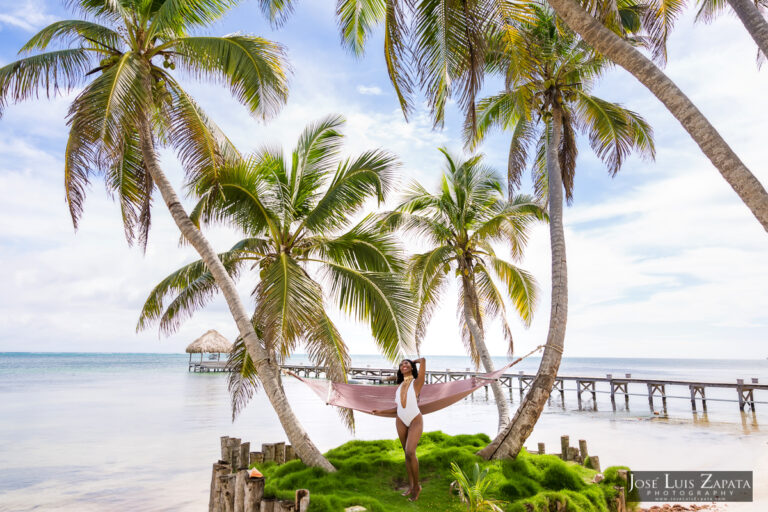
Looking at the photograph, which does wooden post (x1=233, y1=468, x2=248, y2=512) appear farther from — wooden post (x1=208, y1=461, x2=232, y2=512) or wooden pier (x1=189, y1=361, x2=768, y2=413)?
wooden pier (x1=189, y1=361, x2=768, y2=413)

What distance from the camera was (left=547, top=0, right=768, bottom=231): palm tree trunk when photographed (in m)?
2.86

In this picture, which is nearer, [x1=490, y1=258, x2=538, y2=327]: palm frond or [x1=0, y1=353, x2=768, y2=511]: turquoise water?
[x1=0, y1=353, x2=768, y2=511]: turquoise water

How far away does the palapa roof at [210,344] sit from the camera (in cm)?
2808

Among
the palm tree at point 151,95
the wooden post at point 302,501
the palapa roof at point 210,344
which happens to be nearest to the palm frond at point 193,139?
the palm tree at point 151,95

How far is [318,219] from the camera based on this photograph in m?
5.97

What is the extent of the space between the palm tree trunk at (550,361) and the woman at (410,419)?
0.95m

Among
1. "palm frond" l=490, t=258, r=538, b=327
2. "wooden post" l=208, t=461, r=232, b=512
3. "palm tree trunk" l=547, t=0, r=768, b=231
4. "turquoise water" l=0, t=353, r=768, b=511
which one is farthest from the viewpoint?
"palm frond" l=490, t=258, r=538, b=327

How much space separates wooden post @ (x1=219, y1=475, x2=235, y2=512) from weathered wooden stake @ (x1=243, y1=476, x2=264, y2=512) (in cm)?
23

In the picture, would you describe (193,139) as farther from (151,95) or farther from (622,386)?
(622,386)

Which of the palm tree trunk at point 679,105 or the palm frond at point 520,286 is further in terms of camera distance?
the palm frond at point 520,286

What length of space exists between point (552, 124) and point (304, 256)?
3827mm

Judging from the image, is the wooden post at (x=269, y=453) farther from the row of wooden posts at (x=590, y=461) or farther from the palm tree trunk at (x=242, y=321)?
the row of wooden posts at (x=590, y=461)

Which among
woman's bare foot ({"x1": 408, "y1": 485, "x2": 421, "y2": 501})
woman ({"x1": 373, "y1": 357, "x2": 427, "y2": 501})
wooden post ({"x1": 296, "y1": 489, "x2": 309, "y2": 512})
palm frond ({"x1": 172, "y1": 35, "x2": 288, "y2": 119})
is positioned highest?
palm frond ({"x1": 172, "y1": 35, "x2": 288, "y2": 119})

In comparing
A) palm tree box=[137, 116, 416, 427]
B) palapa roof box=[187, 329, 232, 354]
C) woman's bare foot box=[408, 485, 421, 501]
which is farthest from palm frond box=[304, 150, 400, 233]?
palapa roof box=[187, 329, 232, 354]
